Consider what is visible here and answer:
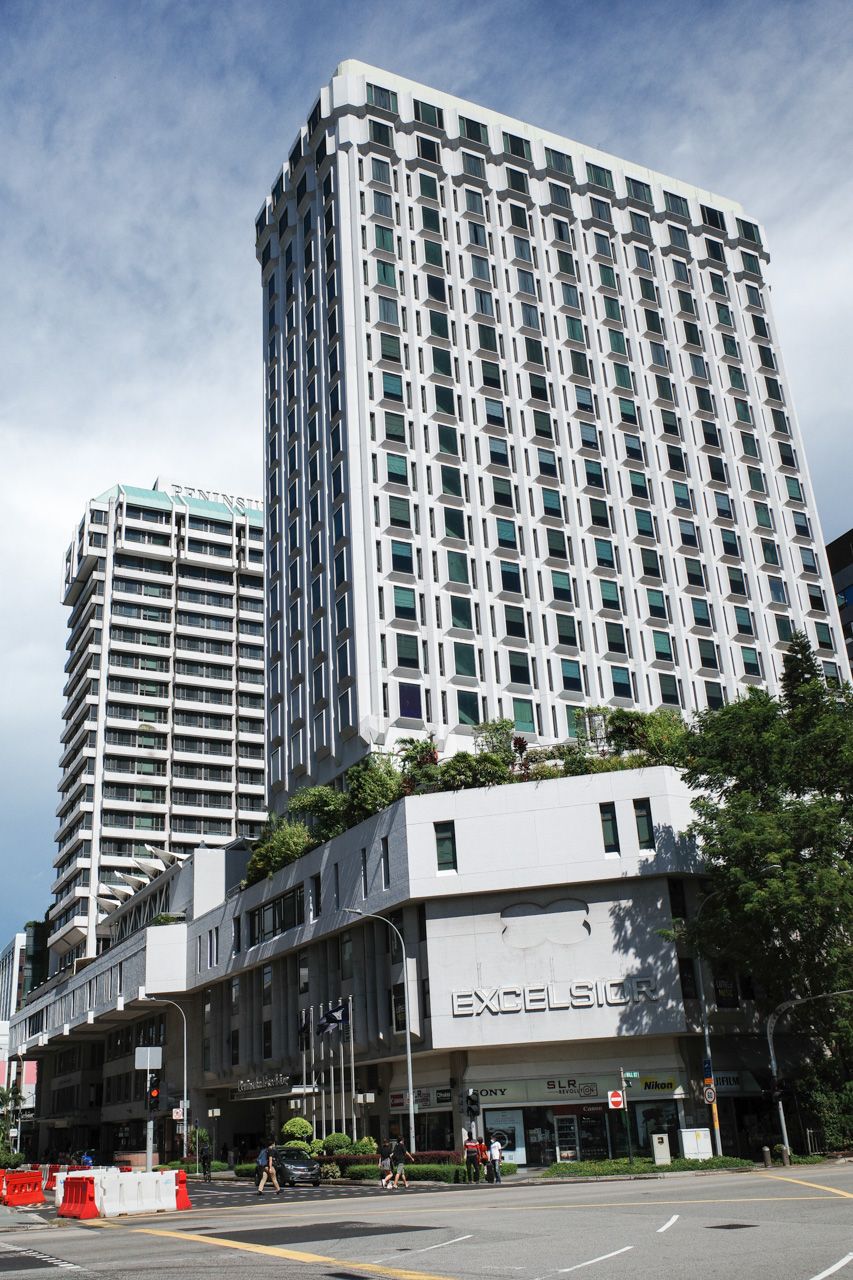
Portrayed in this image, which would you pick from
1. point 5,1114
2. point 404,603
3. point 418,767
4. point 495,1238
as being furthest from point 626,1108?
point 5,1114

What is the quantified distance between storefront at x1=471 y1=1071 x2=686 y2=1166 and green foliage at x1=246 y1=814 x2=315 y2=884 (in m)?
20.6

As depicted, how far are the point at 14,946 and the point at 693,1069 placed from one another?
126 m

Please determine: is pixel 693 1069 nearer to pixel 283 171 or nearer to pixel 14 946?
pixel 283 171

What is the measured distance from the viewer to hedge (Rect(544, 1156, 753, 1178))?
41688 millimetres

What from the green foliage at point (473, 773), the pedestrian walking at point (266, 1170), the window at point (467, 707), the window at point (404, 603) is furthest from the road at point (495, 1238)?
the window at point (404, 603)

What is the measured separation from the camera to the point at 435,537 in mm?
73000

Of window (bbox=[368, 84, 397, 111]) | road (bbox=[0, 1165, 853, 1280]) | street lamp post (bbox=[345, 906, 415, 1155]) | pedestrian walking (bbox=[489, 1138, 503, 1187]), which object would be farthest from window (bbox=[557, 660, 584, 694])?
road (bbox=[0, 1165, 853, 1280])

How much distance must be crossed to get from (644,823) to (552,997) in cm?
881

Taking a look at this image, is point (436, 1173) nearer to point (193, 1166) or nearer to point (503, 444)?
point (193, 1166)

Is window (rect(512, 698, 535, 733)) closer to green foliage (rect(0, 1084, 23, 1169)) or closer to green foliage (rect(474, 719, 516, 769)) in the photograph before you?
green foliage (rect(474, 719, 516, 769))

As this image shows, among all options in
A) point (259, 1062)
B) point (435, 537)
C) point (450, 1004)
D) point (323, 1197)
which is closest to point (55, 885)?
point (259, 1062)

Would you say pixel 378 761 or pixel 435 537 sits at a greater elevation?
pixel 435 537

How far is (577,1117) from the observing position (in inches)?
2016

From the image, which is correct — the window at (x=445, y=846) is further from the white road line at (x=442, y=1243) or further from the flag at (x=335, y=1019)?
the white road line at (x=442, y=1243)
